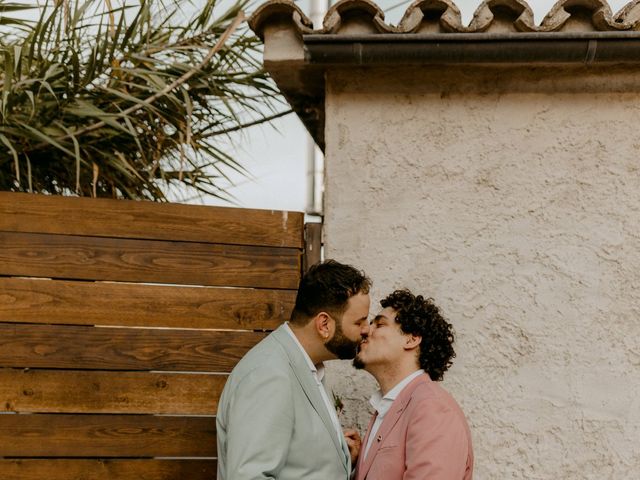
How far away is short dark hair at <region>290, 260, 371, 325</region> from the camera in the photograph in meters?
2.73

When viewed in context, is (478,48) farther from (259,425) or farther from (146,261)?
(259,425)

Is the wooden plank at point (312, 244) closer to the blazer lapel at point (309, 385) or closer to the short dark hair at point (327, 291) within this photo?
the short dark hair at point (327, 291)

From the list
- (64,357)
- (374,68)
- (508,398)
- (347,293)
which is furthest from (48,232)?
(508,398)

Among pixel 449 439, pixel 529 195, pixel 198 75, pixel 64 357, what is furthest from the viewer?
pixel 198 75

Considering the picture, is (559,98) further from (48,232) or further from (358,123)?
(48,232)

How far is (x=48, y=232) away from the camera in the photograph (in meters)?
3.16

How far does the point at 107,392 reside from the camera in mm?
3111

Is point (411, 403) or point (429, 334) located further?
point (429, 334)

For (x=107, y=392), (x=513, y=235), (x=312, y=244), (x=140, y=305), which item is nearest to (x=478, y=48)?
(x=513, y=235)

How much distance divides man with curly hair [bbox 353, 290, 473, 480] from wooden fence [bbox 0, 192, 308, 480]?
58 cm

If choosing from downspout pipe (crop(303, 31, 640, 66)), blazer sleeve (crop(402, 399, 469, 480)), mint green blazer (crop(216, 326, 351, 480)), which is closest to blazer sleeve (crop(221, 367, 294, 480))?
mint green blazer (crop(216, 326, 351, 480))

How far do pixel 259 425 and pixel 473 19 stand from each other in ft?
6.40

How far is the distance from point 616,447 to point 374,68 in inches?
75.0

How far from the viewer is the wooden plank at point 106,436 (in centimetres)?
303
